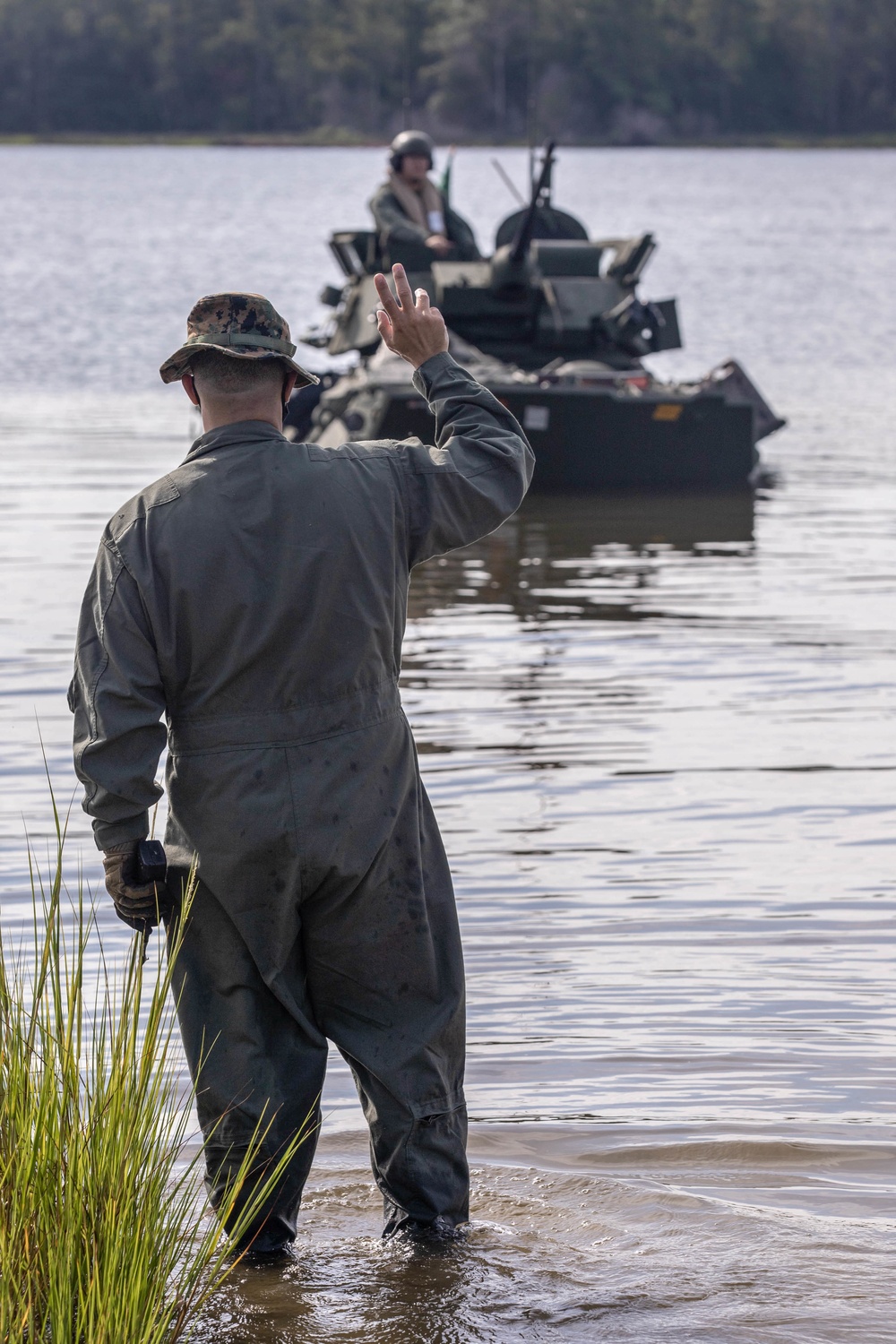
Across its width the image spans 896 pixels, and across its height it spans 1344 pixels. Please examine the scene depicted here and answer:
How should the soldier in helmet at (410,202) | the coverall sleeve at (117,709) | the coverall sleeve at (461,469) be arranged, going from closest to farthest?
1. the coverall sleeve at (117,709)
2. the coverall sleeve at (461,469)
3. the soldier in helmet at (410,202)

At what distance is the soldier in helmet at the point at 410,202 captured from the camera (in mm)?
15617

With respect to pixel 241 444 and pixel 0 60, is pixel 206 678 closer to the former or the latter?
pixel 241 444

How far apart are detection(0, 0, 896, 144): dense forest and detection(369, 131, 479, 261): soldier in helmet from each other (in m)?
106

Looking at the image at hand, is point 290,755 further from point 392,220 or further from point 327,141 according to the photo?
point 327,141

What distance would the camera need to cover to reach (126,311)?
35.6 m

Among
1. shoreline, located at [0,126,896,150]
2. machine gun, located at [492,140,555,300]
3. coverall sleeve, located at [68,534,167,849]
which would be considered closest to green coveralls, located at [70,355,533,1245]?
coverall sleeve, located at [68,534,167,849]

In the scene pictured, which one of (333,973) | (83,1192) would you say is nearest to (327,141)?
(333,973)

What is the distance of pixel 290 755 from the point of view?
12.5ft

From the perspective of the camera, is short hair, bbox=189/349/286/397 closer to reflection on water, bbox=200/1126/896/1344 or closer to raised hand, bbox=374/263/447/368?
raised hand, bbox=374/263/447/368

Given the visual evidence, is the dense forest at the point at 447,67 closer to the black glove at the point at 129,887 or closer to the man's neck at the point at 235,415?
the man's neck at the point at 235,415

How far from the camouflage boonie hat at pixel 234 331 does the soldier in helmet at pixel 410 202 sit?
1195 centimetres

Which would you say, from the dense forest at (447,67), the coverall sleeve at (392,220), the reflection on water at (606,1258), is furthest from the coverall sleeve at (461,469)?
the dense forest at (447,67)

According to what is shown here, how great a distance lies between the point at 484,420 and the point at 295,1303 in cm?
173

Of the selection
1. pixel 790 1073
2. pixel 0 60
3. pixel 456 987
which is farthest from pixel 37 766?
pixel 0 60
